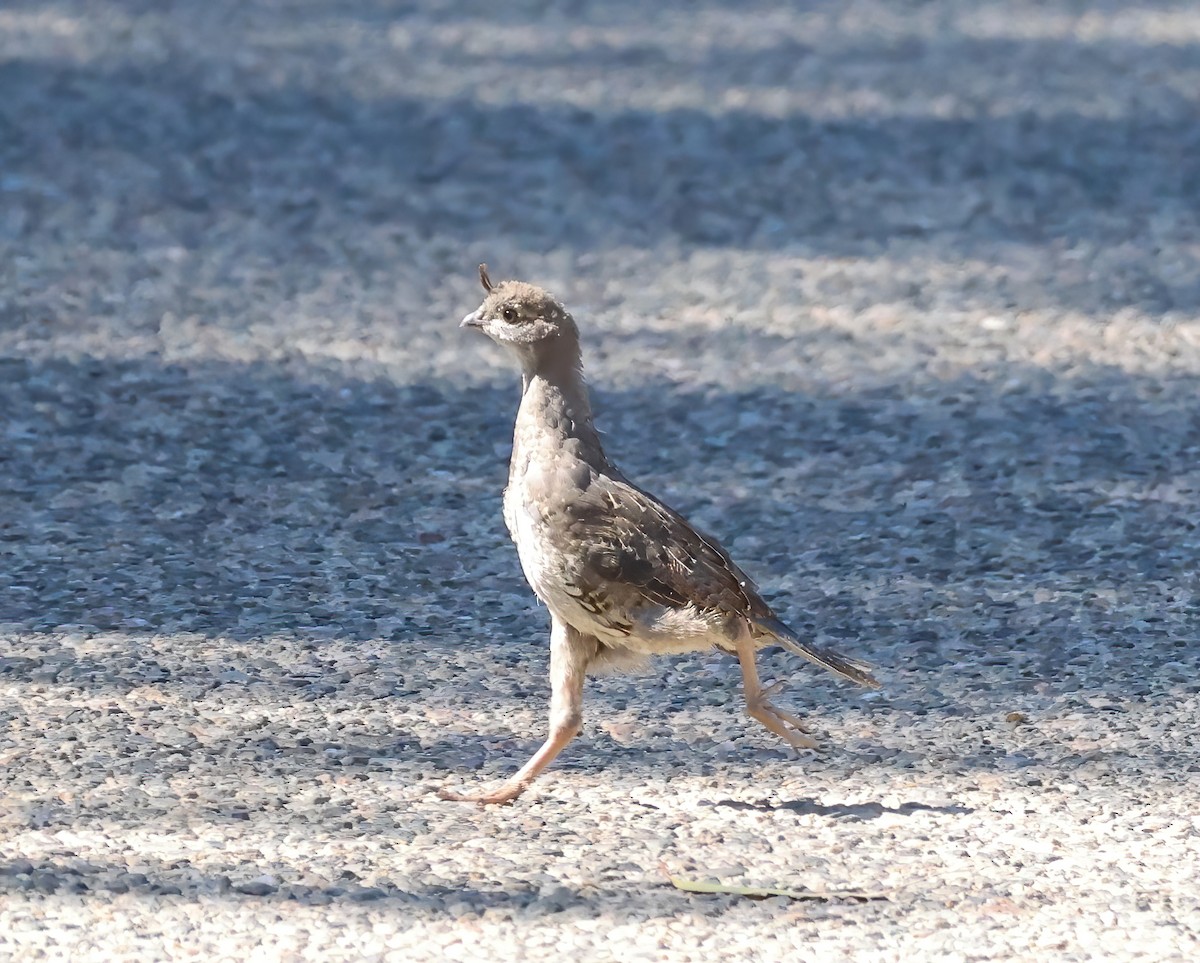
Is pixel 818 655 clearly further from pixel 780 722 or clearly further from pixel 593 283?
pixel 593 283

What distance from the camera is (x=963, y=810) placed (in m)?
4.71

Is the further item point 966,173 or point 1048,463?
point 966,173

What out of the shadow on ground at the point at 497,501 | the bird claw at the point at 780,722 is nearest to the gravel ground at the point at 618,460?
the shadow on ground at the point at 497,501

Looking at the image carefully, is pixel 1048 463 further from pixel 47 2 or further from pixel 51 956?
pixel 47 2

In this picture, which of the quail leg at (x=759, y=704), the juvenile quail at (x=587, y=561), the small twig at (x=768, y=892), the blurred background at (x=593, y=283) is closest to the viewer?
the small twig at (x=768, y=892)

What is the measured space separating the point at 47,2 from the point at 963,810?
1210cm

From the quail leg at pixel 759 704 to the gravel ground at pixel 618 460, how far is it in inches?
5.8

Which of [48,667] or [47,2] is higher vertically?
[47,2]

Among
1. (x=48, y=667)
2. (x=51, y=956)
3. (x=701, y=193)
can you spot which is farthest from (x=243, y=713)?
(x=701, y=193)

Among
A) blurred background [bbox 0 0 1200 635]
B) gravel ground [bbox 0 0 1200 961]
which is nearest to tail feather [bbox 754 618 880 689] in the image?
gravel ground [bbox 0 0 1200 961]

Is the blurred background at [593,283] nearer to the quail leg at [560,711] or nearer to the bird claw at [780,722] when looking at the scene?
the quail leg at [560,711]

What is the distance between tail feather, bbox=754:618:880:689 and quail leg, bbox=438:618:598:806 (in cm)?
47

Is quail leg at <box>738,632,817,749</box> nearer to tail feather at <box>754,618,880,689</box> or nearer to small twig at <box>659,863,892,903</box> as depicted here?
tail feather at <box>754,618,880,689</box>

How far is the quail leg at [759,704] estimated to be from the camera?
4.78 meters
